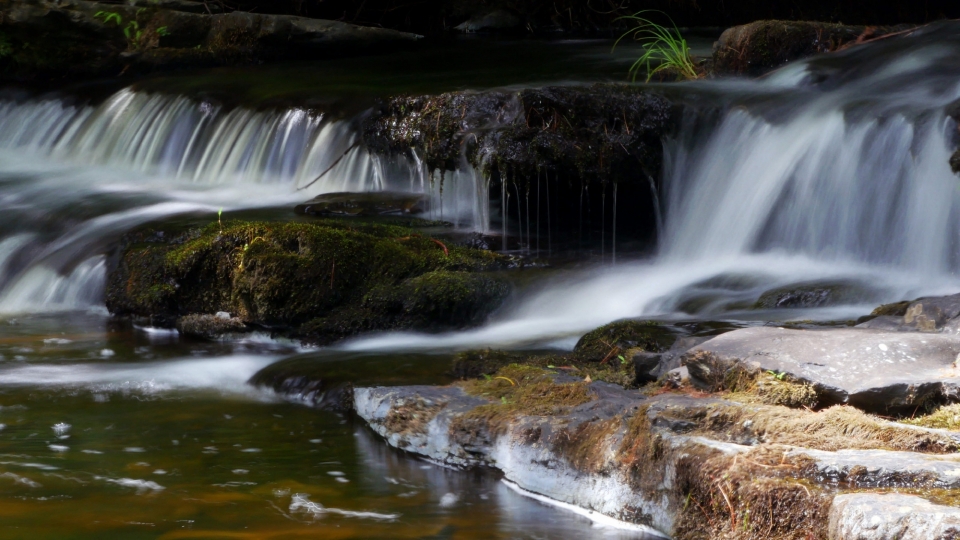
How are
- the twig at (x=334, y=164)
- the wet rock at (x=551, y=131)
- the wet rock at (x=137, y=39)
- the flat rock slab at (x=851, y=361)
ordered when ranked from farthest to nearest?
the wet rock at (x=137, y=39) < the twig at (x=334, y=164) < the wet rock at (x=551, y=131) < the flat rock slab at (x=851, y=361)

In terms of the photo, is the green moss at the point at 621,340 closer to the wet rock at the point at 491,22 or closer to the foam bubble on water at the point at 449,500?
the foam bubble on water at the point at 449,500

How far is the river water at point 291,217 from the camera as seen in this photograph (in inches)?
153

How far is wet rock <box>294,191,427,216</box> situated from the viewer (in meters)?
8.29

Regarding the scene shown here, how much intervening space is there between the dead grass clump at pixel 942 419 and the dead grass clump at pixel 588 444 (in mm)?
935

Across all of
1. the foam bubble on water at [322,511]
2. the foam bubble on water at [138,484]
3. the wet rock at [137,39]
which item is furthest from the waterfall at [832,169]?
the wet rock at [137,39]

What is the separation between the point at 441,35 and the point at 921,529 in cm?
1492

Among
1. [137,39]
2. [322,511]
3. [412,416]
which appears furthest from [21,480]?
[137,39]

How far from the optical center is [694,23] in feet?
51.1

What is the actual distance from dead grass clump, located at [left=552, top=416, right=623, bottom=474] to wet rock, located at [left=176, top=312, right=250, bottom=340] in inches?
130

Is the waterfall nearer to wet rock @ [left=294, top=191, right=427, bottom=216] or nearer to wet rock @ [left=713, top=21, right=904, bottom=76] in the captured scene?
wet rock @ [left=713, top=21, right=904, bottom=76]

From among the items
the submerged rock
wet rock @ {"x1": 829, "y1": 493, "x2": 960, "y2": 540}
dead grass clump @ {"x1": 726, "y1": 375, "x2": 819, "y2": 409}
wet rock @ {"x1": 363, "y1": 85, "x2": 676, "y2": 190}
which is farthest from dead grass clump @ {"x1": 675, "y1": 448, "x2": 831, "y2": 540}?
wet rock @ {"x1": 363, "y1": 85, "x2": 676, "y2": 190}

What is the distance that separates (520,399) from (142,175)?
297 inches

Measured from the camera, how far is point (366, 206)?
8.33 meters

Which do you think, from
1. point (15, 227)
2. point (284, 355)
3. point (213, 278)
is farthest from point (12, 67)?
point (284, 355)
